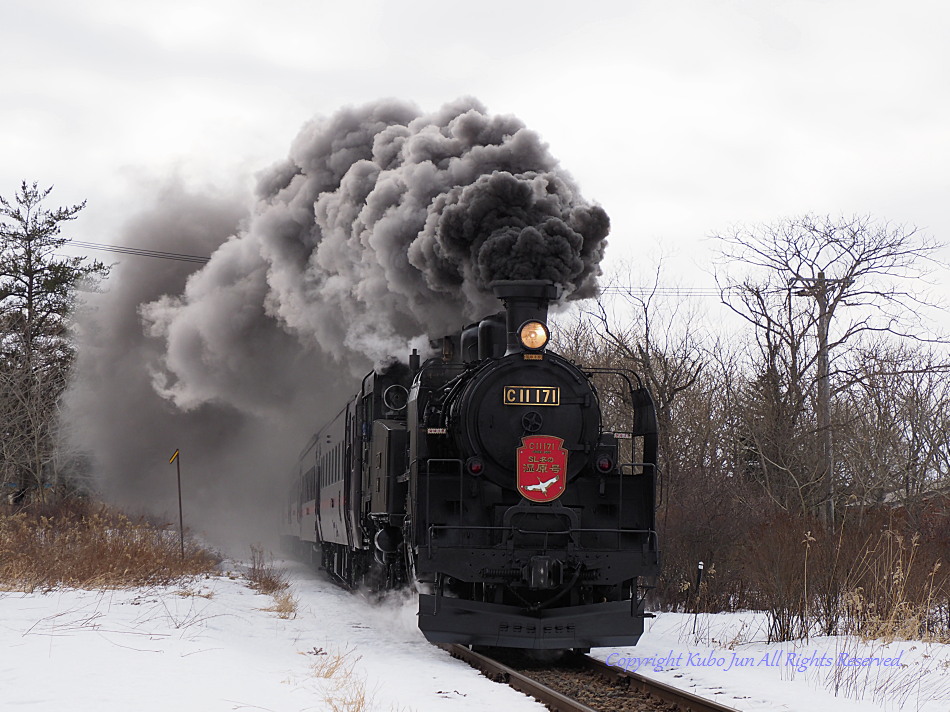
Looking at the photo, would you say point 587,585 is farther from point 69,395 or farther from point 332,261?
point 69,395

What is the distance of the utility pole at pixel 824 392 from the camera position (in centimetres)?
1738

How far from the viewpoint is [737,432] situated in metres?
21.9

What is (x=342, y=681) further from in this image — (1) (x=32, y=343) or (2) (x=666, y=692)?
(1) (x=32, y=343)

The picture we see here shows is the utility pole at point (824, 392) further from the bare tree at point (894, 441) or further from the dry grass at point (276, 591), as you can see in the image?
the dry grass at point (276, 591)

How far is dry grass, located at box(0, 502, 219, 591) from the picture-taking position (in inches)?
485

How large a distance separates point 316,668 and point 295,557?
20027 millimetres

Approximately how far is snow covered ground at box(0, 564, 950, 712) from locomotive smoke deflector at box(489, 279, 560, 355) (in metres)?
3.04

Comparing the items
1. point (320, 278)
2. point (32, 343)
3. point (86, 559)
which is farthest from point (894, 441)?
point (32, 343)

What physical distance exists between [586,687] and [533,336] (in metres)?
3.18

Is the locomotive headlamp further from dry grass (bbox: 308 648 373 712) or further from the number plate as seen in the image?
dry grass (bbox: 308 648 373 712)

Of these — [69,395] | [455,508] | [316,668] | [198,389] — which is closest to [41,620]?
[316,668]

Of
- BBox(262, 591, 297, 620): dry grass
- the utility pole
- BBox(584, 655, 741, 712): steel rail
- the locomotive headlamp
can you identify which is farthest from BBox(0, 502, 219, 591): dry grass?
the utility pole

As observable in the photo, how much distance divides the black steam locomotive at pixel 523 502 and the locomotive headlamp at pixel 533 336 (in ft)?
0.04

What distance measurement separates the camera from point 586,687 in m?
8.04
